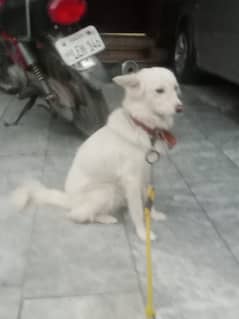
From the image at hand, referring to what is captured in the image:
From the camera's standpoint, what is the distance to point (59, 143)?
16.5 feet

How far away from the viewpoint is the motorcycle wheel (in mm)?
4520

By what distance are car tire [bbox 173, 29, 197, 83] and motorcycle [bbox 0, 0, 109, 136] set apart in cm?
309

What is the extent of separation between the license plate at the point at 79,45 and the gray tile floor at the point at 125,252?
88cm

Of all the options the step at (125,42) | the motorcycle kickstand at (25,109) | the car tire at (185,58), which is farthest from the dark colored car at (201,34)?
the motorcycle kickstand at (25,109)

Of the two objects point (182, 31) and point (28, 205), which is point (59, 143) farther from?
point (182, 31)

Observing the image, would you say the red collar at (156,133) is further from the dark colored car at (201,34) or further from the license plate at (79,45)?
the dark colored car at (201,34)

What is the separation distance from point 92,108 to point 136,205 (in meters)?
1.61

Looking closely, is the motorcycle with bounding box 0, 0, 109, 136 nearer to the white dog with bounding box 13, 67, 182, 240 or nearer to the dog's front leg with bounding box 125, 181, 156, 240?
the white dog with bounding box 13, 67, 182, 240

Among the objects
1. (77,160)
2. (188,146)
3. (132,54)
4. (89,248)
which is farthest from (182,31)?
(89,248)

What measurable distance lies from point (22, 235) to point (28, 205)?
39 centimetres

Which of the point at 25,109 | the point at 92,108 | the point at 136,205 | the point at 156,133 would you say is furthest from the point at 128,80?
the point at 25,109

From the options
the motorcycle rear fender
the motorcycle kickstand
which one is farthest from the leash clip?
the motorcycle kickstand

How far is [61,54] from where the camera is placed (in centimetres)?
455

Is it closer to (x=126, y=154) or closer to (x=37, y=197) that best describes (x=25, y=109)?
(x=37, y=197)
